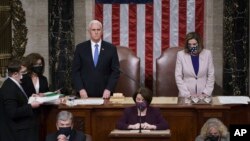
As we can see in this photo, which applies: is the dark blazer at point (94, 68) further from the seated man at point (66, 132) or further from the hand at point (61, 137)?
the hand at point (61, 137)

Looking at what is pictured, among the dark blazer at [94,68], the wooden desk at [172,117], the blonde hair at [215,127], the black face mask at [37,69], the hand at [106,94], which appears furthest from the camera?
the dark blazer at [94,68]

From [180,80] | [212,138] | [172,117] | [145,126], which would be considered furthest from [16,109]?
[180,80]

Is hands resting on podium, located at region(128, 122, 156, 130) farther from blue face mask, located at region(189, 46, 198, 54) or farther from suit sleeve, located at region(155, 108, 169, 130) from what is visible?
blue face mask, located at region(189, 46, 198, 54)

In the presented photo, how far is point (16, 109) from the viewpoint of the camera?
8508 millimetres

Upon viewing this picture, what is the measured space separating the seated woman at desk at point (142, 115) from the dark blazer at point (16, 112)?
3.63 feet

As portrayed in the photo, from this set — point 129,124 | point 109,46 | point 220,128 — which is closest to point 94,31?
point 109,46

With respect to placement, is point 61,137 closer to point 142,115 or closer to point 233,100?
point 142,115

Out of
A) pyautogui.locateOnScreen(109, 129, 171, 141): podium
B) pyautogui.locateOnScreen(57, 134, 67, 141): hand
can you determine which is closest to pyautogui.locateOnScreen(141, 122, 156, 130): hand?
pyautogui.locateOnScreen(109, 129, 171, 141): podium

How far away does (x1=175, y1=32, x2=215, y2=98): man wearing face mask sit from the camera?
33.0 feet

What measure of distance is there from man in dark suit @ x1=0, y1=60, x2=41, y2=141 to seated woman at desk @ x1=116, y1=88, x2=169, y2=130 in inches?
43.8

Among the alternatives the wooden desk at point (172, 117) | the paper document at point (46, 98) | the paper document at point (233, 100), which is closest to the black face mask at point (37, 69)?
the paper document at point (46, 98)

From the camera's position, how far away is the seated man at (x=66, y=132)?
7914 millimetres

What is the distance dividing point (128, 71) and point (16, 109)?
3.23 metres

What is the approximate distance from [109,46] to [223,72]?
263 centimetres
